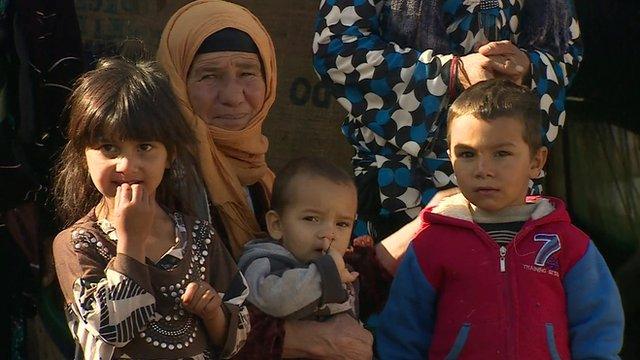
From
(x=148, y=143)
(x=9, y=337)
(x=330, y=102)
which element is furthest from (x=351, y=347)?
(x=330, y=102)

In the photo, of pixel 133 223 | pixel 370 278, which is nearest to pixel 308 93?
pixel 370 278

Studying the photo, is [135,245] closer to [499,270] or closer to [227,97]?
[227,97]

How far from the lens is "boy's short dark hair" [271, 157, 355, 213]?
138 inches

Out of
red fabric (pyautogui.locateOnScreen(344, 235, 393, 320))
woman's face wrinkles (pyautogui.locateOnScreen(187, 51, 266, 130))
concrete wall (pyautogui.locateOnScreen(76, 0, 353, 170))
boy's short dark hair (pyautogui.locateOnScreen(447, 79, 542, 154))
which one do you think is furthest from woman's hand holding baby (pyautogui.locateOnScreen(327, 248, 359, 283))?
concrete wall (pyautogui.locateOnScreen(76, 0, 353, 170))

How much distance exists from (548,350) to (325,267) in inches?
24.5

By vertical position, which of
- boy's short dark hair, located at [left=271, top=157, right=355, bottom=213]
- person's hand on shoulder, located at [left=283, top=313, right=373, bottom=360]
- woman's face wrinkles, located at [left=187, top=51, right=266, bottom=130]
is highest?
woman's face wrinkles, located at [left=187, top=51, right=266, bottom=130]

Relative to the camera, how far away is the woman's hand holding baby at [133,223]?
2975mm

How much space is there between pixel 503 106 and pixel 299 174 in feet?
1.91

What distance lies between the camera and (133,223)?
117 inches

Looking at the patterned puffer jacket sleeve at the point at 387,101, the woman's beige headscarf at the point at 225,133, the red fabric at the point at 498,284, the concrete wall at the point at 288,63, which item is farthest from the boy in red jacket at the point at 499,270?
the concrete wall at the point at 288,63

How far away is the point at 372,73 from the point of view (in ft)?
13.2

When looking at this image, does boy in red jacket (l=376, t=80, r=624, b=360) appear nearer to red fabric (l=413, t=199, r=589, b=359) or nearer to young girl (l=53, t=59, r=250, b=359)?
red fabric (l=413, t=199, r=589, b=359)

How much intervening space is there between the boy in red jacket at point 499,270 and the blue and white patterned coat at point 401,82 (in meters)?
0.39

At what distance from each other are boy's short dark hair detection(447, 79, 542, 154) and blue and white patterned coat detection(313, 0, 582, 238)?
0.38 m
